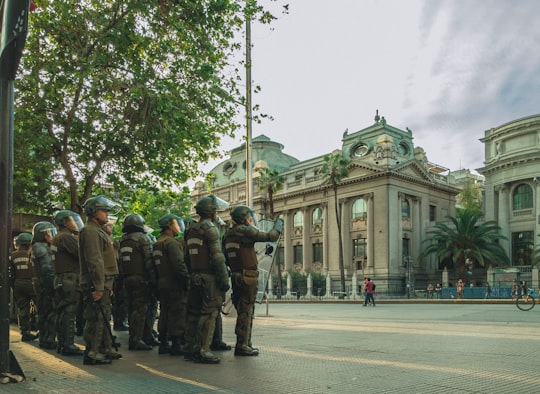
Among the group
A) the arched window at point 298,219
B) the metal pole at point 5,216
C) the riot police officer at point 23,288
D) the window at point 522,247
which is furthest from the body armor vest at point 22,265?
the arched window at point 298,219

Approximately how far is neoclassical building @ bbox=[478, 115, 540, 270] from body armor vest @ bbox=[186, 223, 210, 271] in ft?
141

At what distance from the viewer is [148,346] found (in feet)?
26.3

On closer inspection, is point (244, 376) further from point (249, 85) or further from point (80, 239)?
point (249, 85)

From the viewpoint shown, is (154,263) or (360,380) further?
(154,263)

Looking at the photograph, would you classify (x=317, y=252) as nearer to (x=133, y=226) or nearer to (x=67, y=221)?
(x=133, y=226)

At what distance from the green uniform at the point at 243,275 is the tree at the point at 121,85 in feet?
22.7

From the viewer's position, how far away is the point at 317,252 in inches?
2299

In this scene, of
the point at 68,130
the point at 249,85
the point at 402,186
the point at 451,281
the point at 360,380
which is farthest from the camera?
the point at 402,186

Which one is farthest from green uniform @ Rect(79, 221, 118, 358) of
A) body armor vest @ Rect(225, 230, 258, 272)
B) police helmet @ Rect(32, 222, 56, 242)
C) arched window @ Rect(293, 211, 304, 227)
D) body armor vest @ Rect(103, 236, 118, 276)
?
arched window @ Rect(293, 211, 304, 227)

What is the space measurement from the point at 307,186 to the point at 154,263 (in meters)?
50.8

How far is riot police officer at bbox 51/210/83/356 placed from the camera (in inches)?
282

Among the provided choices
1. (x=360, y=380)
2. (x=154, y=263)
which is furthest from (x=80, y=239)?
(x=360, y=380)

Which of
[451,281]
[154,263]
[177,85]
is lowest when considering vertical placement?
[451,281]

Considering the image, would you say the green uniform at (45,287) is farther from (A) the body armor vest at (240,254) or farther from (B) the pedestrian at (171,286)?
(A) the body armor vest at (240,254)
